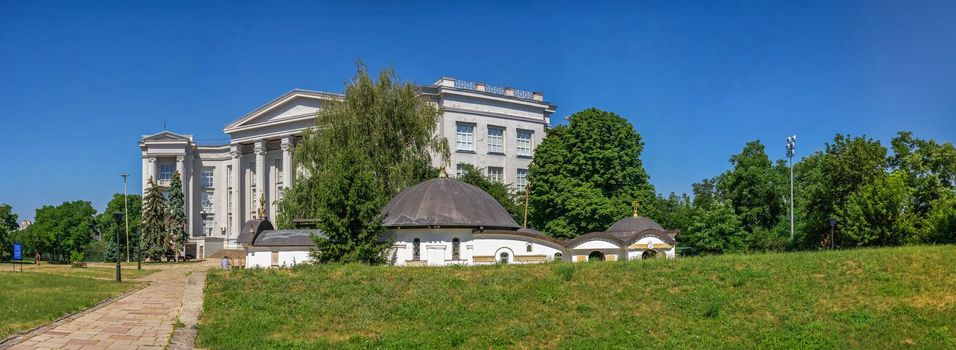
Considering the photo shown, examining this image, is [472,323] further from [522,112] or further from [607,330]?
[522,112]

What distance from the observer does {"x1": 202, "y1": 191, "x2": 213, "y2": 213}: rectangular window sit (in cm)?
8403

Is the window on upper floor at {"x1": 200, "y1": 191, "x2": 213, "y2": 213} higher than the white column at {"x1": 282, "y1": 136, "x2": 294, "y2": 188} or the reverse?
the reverse

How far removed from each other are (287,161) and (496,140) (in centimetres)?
1945

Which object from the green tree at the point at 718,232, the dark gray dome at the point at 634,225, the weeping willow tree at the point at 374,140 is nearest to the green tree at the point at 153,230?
the weeping willow tree at the point at 374,140

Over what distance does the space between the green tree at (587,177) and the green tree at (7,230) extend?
204 feet

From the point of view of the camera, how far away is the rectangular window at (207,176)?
84375mm

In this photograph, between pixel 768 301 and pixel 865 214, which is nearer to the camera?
pixel 768 301

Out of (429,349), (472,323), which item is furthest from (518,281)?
(429,349)

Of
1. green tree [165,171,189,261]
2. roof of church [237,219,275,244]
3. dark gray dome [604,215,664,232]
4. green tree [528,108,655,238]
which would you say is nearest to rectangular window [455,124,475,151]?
green tree [528,108,655,238]

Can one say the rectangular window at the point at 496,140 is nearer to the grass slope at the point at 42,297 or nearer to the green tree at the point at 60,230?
the grass slope at the point at 42,297

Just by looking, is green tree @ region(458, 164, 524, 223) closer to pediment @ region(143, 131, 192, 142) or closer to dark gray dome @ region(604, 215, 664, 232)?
dark gray dome @ region(604, 215, 664, 232)

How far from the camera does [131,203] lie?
89.8 m

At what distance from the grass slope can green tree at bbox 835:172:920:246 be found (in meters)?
33.5

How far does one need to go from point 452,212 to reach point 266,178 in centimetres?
4790
